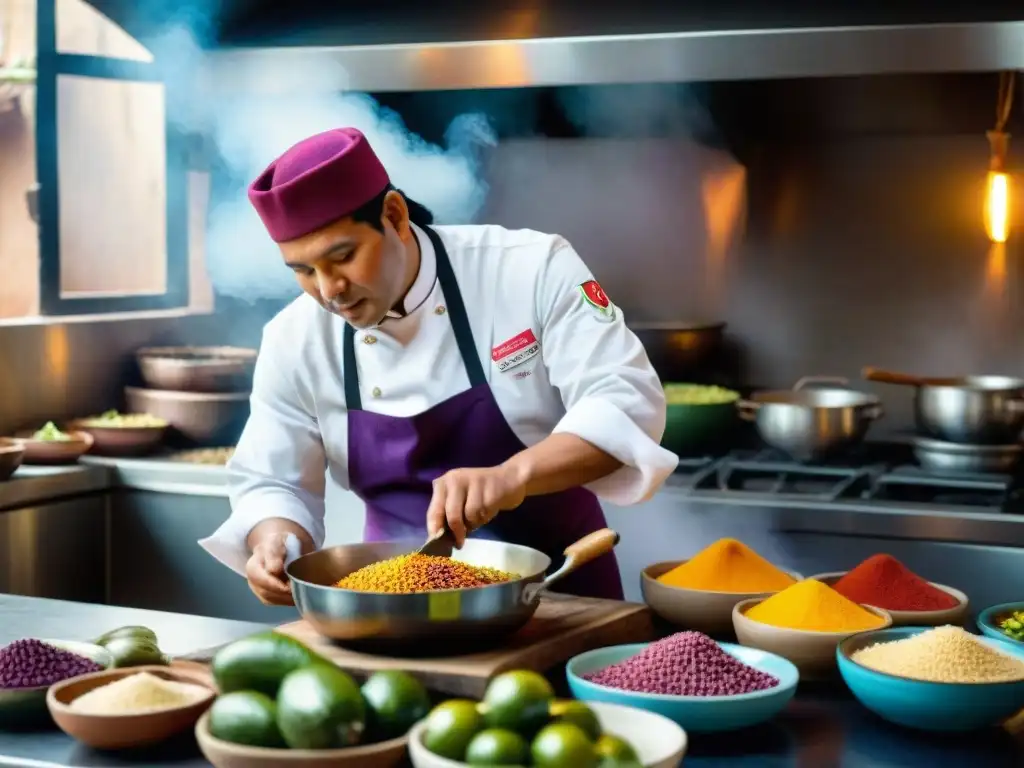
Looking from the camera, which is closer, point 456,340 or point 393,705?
point 393,705

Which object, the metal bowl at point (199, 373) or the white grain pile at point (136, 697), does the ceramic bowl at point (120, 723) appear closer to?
the white grain pile at point (136, 697)

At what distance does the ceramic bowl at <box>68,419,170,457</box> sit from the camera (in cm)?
403

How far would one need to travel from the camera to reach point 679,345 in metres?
3.95

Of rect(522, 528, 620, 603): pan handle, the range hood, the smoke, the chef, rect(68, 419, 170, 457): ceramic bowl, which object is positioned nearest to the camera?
rect(522, 528, 620, 603): pan handle

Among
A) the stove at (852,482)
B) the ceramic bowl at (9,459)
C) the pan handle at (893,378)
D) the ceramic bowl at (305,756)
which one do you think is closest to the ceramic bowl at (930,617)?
the ceramic bowl at (305,756)

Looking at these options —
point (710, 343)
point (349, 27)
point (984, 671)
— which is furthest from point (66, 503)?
point (984, 671)

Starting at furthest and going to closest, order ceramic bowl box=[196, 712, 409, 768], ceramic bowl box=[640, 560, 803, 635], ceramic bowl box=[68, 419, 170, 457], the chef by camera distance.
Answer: ceramic bowl box=[68, 419, 170, 457], the chef, ceramic bowl box=[640, 560, 803, 635], ceramic bowl box=[196, 712, 409, 768]

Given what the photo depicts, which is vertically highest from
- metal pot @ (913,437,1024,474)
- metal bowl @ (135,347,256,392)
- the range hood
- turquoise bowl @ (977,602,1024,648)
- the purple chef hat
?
the range hood

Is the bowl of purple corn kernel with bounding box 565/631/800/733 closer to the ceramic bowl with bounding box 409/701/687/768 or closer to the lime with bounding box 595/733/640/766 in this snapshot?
the ceramic bowl with bounding box 409/701/687/768

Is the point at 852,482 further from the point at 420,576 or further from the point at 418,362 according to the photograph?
the point at 420,576

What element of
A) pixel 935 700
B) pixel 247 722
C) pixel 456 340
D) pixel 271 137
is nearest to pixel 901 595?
pixel 935 700

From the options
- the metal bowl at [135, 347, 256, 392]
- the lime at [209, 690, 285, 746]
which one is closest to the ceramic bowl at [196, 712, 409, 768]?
the lime at [209, 690, 285, 746]

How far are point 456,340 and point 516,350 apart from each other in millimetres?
109

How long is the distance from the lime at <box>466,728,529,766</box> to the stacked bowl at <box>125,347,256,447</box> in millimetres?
2944
